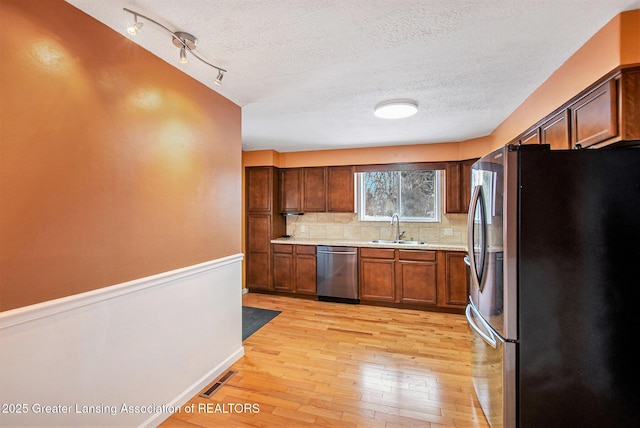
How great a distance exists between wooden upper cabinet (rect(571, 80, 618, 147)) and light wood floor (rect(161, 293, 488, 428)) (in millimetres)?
1899

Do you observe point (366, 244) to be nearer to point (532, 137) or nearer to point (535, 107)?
point (532, 137)

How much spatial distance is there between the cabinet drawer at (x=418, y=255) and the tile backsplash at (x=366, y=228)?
541 mm

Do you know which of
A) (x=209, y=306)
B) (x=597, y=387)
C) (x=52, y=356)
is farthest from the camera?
(x=209, y=306)

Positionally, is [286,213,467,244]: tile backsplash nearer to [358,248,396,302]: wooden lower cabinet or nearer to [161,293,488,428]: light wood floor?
[358,248,396,302]: wooden lower cabinet

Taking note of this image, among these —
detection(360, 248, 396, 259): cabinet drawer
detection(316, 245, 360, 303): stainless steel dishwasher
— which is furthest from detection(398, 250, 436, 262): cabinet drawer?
detection(316, 245, 360, 303): stainless steel dishwasher

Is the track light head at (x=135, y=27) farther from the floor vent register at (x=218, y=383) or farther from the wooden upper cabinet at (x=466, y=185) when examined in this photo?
the wooden upper cabinet at (x=466, y=185)

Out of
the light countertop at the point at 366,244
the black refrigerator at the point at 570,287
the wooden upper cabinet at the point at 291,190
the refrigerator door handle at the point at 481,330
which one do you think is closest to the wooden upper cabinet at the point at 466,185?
the light countertop at the point at 366,244

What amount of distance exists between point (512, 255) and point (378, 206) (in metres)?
3.24

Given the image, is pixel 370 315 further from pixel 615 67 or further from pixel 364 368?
pixel 615 67

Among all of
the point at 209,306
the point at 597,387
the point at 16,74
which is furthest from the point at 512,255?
the point at 16,74

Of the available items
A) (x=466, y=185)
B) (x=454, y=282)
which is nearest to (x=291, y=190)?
(x=466, y=185)

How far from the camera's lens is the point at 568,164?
1440 millimetres

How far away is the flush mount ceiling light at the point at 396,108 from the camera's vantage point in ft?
8.45

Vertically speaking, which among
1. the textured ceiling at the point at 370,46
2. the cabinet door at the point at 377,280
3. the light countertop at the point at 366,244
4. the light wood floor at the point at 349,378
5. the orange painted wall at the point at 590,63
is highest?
the textured ceiling at the point at 370,46
